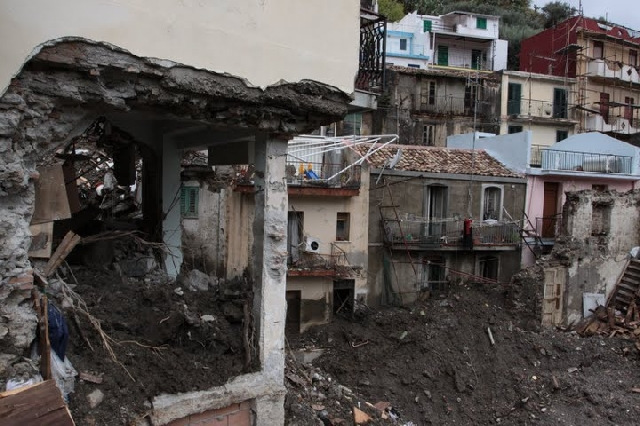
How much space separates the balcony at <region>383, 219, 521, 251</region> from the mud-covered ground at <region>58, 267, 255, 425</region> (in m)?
14.4

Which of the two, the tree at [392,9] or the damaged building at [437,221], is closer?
the damaged building at [437,221]

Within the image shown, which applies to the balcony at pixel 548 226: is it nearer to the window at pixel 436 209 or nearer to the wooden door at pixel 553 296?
the wooden door at pixel 553 296

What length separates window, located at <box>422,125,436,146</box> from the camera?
33750 mm

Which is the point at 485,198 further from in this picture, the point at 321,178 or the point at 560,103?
the point at 560,103

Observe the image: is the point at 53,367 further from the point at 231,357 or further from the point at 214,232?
the point at 214,232

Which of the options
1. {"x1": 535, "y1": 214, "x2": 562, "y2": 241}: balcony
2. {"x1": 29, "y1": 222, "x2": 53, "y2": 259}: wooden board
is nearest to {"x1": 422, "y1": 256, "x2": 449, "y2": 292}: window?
{"x1": 535, "y1": 214, "x2": 562, "y2": 241}: balcony

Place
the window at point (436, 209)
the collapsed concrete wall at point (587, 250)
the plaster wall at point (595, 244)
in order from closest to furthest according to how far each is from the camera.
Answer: the collapsed concrete wall at point (587, 250) → the plaster wall at point (595, 244) → the window at point (436, 209)

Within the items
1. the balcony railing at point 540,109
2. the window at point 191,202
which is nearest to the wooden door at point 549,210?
the balcony railing at point 540,109

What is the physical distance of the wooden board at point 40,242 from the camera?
6164 mm

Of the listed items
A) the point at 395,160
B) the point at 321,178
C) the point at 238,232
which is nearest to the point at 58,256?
the point at 238,232

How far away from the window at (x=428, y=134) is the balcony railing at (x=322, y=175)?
42.6ft

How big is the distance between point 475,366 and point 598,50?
1134 inches

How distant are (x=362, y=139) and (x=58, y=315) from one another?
53.3ft

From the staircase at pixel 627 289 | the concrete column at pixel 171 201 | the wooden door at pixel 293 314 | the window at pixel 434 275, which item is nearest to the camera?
the concrete column at pixel 171 201
